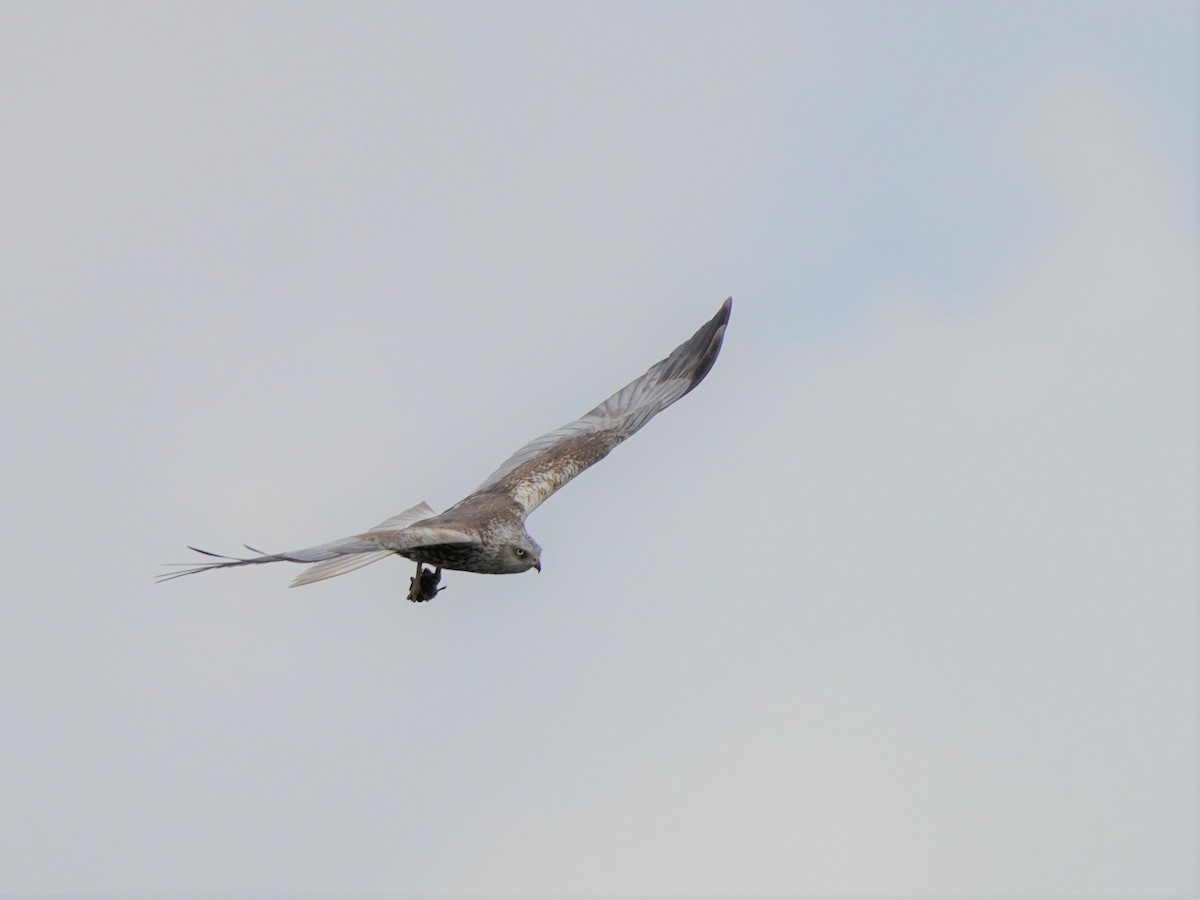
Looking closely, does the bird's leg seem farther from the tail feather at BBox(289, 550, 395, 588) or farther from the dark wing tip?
the dark wing tip

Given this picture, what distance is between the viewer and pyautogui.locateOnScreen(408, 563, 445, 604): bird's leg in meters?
20.8

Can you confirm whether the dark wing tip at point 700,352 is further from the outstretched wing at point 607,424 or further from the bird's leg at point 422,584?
the bird's leg at point 422,584

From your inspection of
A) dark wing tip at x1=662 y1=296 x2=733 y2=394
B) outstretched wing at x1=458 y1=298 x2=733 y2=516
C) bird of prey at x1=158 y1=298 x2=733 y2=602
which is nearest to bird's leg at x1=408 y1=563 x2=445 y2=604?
bird of prey at x1=158 y1=298 x2=733 y2=602

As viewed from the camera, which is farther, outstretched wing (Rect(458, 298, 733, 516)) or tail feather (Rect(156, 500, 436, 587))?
outstretched wing (Rect(458, 298, 733, 516))

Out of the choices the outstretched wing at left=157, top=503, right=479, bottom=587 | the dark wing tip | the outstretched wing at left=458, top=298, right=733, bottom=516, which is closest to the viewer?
the outstretched wing at left=157, top=503, right=479, bottom=587

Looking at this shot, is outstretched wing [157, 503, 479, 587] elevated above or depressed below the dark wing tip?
below

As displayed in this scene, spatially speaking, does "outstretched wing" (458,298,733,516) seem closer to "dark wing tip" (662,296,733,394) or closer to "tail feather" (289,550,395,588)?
"dark wing tip" (662,296,733,394)

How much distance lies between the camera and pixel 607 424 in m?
24.6

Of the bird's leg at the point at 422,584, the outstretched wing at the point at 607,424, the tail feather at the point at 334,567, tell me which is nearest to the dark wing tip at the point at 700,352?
the outstretched wing at the point at 607,424

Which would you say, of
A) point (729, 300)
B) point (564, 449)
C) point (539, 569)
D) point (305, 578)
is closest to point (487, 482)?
point (564, 449)

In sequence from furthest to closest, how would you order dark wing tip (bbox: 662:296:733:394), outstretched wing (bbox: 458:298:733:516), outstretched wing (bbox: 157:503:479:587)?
dark wing tip (bbox: 662:296:733:394) → outstretched wing (bbox: 458:298:733:516) → outstretched wing (bbox: 157:503:479:587)

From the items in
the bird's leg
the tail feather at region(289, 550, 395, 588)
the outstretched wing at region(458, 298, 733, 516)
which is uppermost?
the outstretched wing at region(458, 298, 733, 516)

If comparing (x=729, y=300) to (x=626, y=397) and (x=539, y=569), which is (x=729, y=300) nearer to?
(x=626, y=397)

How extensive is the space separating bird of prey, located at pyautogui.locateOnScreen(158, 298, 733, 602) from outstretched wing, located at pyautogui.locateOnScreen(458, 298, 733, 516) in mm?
13
